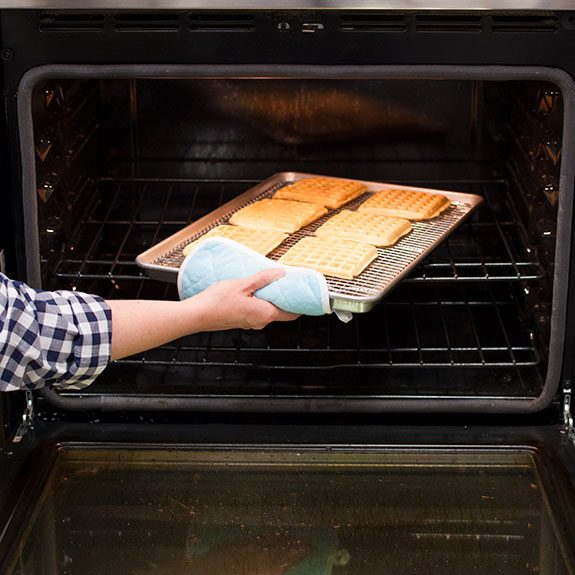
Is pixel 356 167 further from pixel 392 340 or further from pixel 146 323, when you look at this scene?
pixel 146 323

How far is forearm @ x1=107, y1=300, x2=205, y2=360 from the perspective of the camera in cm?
168

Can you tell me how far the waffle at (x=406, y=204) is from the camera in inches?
91.4

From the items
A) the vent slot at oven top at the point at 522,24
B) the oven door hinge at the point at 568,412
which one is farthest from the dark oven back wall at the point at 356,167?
the oven door hinge at the point at 568,412

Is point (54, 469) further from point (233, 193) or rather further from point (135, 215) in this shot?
point (233, 193)

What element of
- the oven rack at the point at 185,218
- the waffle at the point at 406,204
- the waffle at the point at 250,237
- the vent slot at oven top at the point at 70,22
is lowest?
the oven rack at the point at 185,218

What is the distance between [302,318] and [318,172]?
1.22 ft

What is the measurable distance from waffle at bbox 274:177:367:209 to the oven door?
1.86ft

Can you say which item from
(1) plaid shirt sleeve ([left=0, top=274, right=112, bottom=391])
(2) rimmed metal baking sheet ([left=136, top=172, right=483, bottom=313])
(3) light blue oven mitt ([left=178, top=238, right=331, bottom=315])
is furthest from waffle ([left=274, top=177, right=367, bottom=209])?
(1) plaid shirt sleeve ([left=0, top=274, right=112, bottom=391])

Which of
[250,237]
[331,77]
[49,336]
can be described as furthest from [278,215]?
[49,336]

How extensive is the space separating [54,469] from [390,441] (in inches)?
24.8

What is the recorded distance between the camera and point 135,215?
255 cm

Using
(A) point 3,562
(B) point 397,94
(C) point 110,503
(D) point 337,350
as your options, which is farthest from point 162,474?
(B) point 397,94

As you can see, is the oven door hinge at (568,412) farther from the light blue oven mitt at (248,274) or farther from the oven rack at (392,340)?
the light blue oven mitt at (248,274)

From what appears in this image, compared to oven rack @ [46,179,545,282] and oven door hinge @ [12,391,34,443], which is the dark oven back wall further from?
oven door hinge @ [12,391,34,443]
